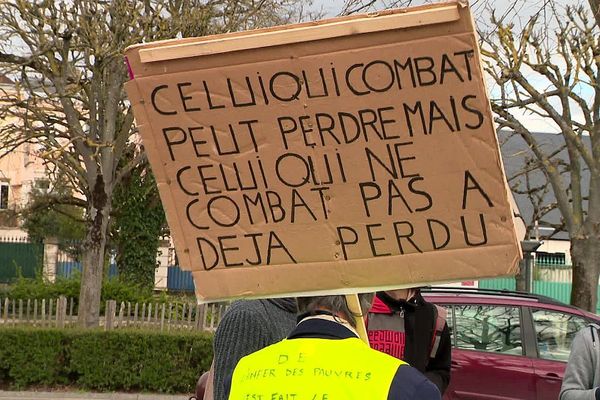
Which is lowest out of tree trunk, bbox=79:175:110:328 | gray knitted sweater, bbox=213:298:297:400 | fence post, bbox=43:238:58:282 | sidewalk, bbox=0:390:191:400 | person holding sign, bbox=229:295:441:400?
sidewalk, bbox=0:390:191:400

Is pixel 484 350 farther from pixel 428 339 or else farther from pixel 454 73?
pixel 454 73

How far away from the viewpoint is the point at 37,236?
43.5m

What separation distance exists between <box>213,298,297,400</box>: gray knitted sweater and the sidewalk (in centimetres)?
923

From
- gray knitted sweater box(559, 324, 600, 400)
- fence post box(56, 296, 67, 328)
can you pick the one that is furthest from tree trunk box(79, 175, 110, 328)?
gray knitted sweater box(559, 324, 600, 400)

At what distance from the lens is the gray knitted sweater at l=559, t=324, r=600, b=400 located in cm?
397

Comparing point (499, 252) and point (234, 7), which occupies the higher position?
point (234, 7)

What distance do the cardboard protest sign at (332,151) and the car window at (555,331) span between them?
6196 millimetres

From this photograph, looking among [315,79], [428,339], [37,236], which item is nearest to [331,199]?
[315,79]

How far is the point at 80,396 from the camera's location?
12398mm

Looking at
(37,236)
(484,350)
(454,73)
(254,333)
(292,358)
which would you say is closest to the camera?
(292,358)

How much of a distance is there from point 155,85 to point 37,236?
42662 mm

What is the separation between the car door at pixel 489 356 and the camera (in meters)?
8.04

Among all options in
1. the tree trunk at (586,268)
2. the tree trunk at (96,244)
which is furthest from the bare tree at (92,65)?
the tree trunk at (586,268)

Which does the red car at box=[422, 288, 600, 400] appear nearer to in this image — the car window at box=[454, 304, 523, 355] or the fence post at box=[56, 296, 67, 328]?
the car window at box=[454, 304, 523, 355]
